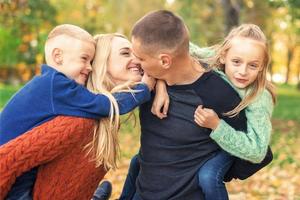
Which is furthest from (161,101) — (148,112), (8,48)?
(8,48)

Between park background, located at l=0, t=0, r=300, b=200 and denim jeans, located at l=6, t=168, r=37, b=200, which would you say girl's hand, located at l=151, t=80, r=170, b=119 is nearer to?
park background, located at l=0, t=0, r=300, b=200

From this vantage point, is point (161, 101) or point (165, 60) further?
point (161, 101)

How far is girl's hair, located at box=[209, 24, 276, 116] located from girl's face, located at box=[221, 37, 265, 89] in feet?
0.11

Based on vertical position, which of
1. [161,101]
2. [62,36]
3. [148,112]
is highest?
[62,36]

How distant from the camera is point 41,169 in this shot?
11.1 ft

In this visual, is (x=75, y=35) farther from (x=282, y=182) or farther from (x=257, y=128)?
(x=282, y=182)

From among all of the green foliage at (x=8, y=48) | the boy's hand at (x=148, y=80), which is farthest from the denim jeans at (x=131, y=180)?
the green foliage at (x=8, y=48)

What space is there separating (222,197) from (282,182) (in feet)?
15.4

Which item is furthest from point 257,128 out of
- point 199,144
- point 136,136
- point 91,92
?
point 136,136

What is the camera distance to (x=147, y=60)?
129 inches

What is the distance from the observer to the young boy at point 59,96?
3215mm

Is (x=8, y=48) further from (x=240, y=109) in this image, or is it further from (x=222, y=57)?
(x=240, y=109)

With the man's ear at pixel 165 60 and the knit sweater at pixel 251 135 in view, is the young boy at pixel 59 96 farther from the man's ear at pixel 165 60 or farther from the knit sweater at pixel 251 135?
the knit sweater at pixel 251 135

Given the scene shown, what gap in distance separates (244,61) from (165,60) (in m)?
0.49
